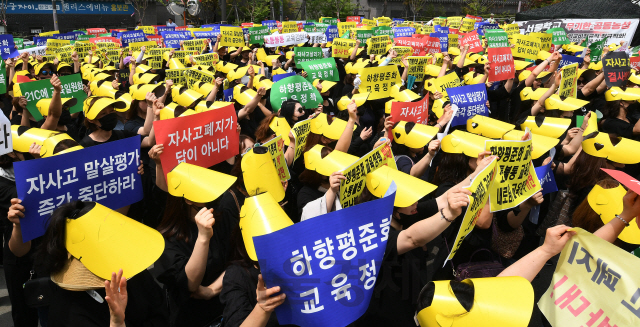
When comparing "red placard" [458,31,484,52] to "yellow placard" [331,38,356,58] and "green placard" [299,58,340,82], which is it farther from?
"green placard" [299,58,340,82]

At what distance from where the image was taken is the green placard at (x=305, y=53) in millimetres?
8873

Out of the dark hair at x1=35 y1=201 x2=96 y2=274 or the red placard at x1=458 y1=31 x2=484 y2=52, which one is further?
the red placard at x1=458 y1=31 x2=484 y2=52

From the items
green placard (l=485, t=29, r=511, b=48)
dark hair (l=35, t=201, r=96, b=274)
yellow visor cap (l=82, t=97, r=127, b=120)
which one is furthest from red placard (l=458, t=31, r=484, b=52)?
dark hair (l=35, t=201, r=96, b=274)

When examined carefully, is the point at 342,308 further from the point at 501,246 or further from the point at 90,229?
the point at 501,246

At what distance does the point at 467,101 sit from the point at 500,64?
219 cm

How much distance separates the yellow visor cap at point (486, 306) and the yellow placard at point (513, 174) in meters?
1.32

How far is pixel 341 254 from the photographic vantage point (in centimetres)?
190

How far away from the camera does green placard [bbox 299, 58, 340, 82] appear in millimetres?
7379

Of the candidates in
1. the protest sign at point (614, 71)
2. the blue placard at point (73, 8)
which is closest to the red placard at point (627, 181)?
the protest sign at point (614, 71)

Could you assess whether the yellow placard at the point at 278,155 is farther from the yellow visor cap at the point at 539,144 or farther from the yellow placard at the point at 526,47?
the yellow placard at the point at 526,47

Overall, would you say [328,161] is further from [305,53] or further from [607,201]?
[305,53]

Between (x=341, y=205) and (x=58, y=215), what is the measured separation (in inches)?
63.9

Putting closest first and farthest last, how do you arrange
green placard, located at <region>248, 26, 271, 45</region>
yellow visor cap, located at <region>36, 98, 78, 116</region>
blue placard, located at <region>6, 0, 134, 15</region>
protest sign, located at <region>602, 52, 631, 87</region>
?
yellow visor cap, located at <region>36, 98, 78, 116</region> → protest sign, located at <region>602, 52, 631, 87</region> → green placard, located at <region>248, 26, 271, 45</region> → blue placard, located at <region>6, 0, 134, 15</region>

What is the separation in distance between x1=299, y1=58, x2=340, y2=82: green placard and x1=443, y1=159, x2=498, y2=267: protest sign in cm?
522
